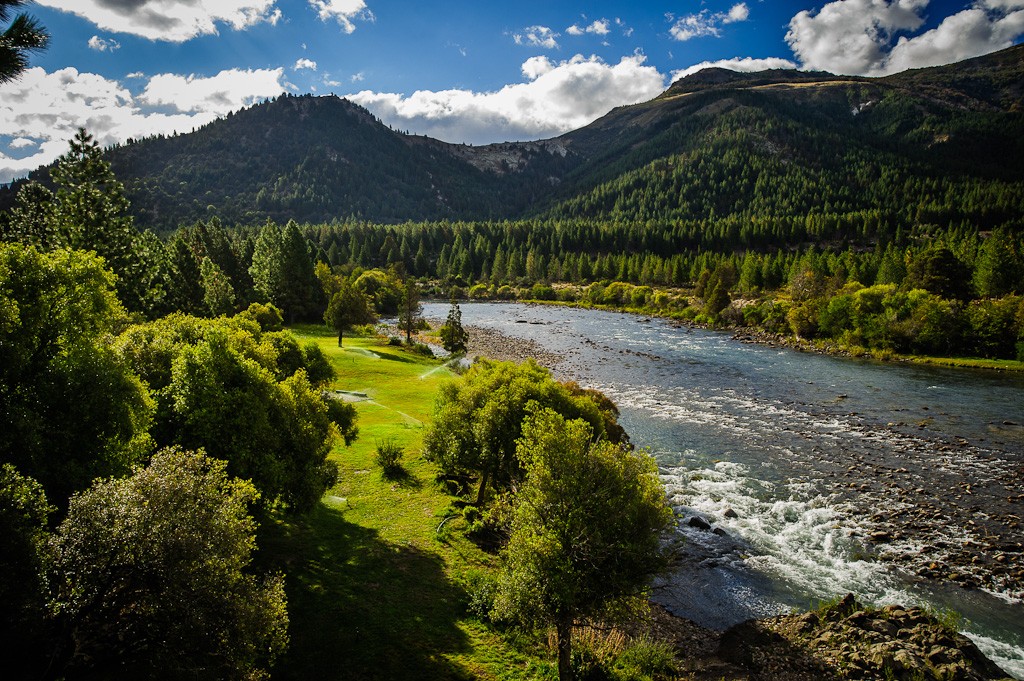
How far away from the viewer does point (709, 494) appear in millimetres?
33062

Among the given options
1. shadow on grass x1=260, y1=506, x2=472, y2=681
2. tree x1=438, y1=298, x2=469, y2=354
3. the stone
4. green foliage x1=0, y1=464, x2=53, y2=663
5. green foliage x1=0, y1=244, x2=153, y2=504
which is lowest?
the stone

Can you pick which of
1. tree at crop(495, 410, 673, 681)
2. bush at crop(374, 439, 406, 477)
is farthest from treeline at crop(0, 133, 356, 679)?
bush at crop(374, 439, 406, 477)

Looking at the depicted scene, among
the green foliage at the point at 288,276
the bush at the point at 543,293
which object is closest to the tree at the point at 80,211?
the green foliage at the point at 288,276

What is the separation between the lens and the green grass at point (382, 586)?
16.4 metres

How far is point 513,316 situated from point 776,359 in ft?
235

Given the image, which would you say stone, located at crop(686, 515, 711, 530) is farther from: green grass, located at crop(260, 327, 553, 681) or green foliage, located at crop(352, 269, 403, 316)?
green foliage, located at crop(352, 269, 403, 316)

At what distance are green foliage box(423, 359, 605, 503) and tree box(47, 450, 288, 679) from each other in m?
13.6

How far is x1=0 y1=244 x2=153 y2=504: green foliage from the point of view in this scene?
12.6m

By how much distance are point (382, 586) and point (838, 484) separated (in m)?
31.1

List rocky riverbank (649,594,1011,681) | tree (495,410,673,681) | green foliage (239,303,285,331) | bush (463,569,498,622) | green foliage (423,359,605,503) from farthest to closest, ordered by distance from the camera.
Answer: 1. green foliage (239,303,285,331)
2. green foliage (423,359,605,503)
3. bush (463,569,498,622)
4. rocky riverbank (649,594,1011,681)
5. tree (495,410,673,681)

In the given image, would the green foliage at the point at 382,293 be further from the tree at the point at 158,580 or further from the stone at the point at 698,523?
the tree at the point at 158,580

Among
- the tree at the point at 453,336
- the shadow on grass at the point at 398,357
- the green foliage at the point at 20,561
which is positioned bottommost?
the shadow on grass at the point at 398,357

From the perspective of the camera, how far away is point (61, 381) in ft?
44.2

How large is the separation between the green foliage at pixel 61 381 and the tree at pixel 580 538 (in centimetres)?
1186
